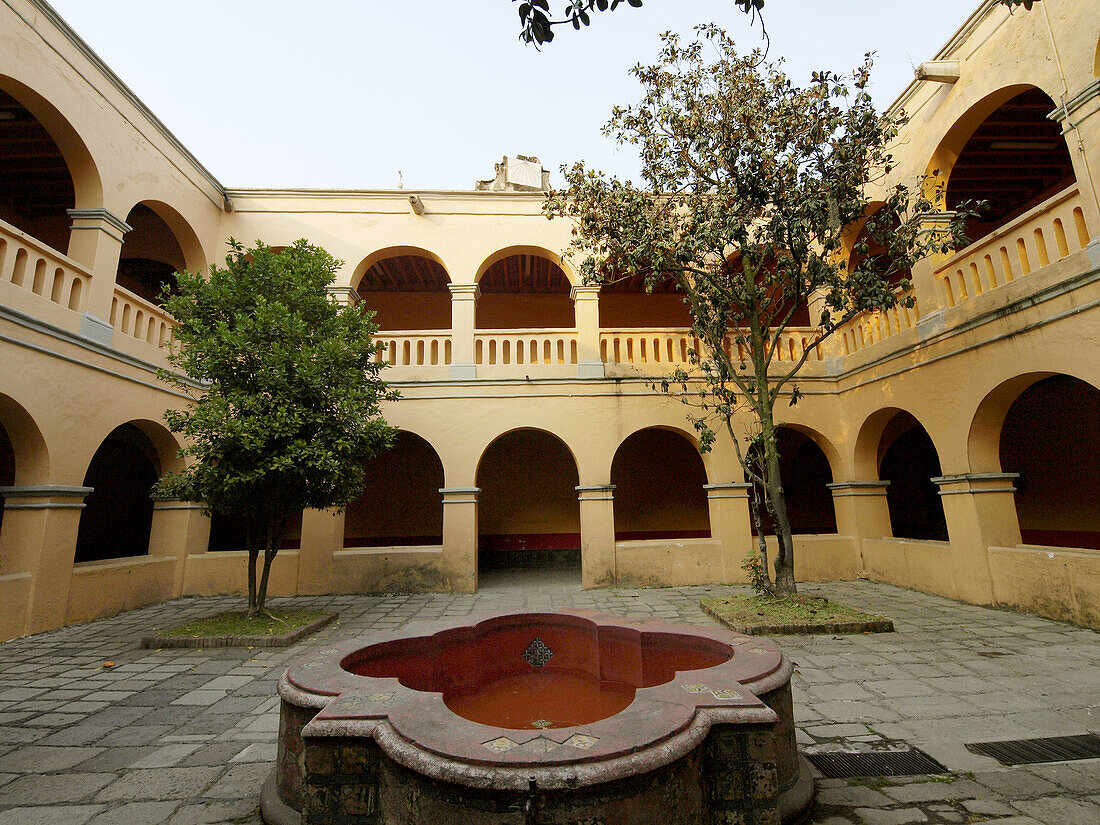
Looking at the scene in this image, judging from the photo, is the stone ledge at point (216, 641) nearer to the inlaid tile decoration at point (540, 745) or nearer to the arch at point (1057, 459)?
the inlaid tile decoration at point (540, 745)

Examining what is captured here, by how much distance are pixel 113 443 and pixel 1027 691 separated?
1395cm

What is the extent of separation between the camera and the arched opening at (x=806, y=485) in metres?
11.8

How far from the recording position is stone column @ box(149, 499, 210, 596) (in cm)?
819

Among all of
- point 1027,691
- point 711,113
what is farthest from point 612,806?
point 711,113

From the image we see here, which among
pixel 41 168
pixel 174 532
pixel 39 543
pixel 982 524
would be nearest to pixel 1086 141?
pixel 982 524

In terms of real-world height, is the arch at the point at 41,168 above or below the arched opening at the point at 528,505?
above

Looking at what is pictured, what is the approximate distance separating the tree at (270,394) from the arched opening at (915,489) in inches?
412

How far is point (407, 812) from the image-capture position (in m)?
1.77

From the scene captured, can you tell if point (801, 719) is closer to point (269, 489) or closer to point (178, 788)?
point (178, 788)

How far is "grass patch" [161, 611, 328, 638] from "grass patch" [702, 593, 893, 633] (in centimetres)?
470

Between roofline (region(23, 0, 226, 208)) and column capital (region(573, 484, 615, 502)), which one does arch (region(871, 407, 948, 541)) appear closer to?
column capital (region(573, 484, 615, 502))

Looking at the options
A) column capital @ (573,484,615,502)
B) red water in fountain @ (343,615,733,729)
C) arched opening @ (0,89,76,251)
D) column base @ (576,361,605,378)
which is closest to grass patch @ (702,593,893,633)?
column capital @ (573,484,615,502)

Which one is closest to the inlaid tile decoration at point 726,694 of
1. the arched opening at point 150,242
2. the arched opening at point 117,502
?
the arched opening at point 150,242

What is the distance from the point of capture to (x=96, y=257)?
22.5 feet
